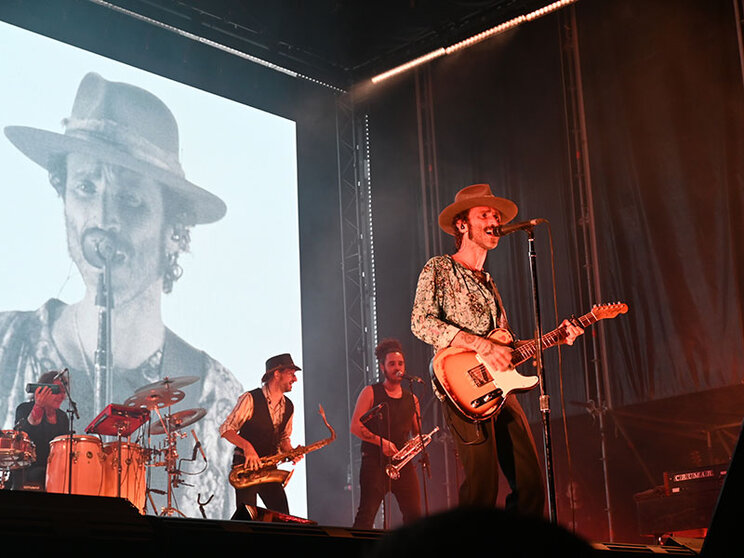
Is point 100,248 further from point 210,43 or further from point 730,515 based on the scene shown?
point 730,515

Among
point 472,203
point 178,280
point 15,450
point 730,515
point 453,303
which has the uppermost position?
point 178,280

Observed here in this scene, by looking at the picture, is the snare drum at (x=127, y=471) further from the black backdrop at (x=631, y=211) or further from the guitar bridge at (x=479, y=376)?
the guitar bridge at (x=479, y=376)

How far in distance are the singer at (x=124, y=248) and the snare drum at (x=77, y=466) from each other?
748mm

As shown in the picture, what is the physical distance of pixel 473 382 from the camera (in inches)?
157

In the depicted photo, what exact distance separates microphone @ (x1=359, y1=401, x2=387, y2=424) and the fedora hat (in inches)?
113

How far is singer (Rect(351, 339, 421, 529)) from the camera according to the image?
6.84 m

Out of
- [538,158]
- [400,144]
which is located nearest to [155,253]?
[400,144]

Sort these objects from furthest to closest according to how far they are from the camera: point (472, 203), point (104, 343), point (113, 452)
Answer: point (104, 343) → point (113, 452) → point (472, 203)

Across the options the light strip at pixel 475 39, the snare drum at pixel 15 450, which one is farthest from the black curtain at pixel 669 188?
the snare drum at pixel 15 450

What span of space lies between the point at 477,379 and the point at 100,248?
502 cm

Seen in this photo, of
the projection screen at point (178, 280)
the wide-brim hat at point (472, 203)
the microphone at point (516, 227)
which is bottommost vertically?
the microphone at point (516, 227)

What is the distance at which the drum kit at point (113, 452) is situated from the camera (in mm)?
6789

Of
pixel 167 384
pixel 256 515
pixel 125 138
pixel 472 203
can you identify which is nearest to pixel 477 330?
pixel 472 203

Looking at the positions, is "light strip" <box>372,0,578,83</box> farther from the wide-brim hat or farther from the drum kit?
the wide-brim hat
